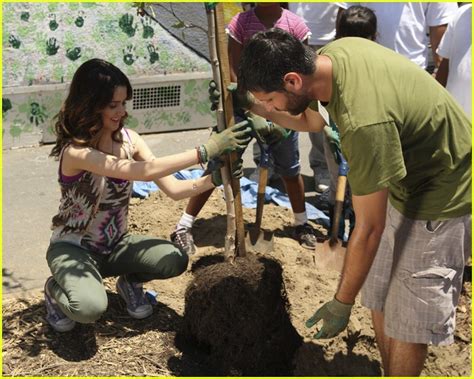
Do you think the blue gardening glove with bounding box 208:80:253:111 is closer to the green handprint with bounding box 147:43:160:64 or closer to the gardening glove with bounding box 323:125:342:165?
the gardening glove with bounding box 323:125:342:165

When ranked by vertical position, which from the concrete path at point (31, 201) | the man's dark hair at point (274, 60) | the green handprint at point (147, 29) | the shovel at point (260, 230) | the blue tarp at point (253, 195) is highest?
the man's dark hair at point (274, 60)

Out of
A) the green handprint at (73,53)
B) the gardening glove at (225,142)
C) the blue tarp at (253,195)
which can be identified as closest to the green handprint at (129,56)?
the green handprint at (73,53)

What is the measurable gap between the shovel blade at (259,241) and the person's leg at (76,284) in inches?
52.9

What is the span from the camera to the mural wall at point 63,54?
20.4 feet

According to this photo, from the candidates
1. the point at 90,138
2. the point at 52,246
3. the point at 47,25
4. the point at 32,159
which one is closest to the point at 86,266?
the point at 52,246

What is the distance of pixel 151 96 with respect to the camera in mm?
6691

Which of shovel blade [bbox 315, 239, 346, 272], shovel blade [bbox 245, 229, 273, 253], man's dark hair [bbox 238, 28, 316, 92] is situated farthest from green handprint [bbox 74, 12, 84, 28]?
man's dark hair [bbox 238, 28, 316, 92]

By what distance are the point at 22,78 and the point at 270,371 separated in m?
3.78

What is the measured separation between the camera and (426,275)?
3062mm

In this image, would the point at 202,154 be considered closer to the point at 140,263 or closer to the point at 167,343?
the point at 140,263

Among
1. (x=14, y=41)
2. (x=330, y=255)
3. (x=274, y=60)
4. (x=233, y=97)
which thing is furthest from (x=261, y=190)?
(x=14, y=41)

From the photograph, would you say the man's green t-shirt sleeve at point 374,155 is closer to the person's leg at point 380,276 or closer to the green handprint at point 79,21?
the person's leg at point 380,276

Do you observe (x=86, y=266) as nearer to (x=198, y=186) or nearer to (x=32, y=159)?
(x=198, y=186)

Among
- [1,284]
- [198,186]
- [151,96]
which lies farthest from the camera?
[151,96]
